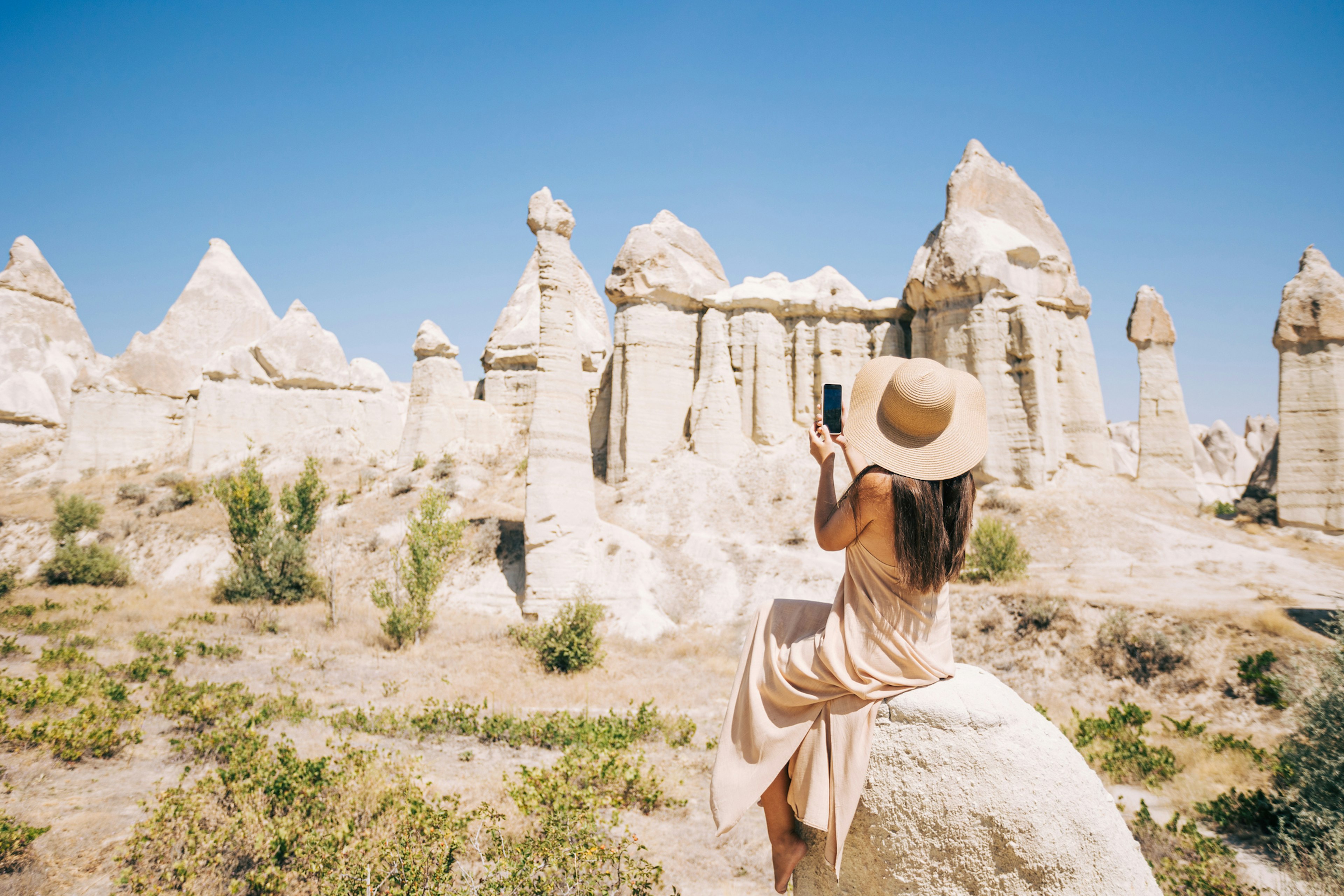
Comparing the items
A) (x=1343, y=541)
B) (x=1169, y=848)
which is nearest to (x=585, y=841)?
(x=1169, y=848)

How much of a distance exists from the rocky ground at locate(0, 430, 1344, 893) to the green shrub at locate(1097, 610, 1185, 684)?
55 mm

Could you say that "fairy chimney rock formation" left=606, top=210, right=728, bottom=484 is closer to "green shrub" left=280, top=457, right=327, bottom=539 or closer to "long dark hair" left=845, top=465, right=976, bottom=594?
"green shrub" left=280, top=457, right=327, bottom=539

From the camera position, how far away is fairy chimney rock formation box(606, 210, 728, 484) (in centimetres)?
2373

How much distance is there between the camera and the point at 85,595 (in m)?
16.0

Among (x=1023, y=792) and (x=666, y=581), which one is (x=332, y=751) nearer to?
(x=1023, y=792)


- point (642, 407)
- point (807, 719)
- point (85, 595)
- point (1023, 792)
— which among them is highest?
point (642, 407)

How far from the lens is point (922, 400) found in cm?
260

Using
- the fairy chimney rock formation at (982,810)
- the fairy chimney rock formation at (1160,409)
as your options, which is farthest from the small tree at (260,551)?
the fairy chimney rock formation at (1160,409)

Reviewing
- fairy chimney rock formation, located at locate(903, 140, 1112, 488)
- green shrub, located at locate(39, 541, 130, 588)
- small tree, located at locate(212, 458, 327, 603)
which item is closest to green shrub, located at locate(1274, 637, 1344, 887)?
fairy chimney rock formation, located at locate(903, 140, 1112, 488)

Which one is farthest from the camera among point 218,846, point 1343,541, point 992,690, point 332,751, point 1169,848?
point 1343,541

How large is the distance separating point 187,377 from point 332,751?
107 ft

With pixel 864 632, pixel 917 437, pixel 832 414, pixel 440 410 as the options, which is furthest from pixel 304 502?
pixel 917 437

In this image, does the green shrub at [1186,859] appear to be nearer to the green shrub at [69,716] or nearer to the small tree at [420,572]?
the green shrub at [69,716]

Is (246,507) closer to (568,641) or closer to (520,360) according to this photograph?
(568,641)
